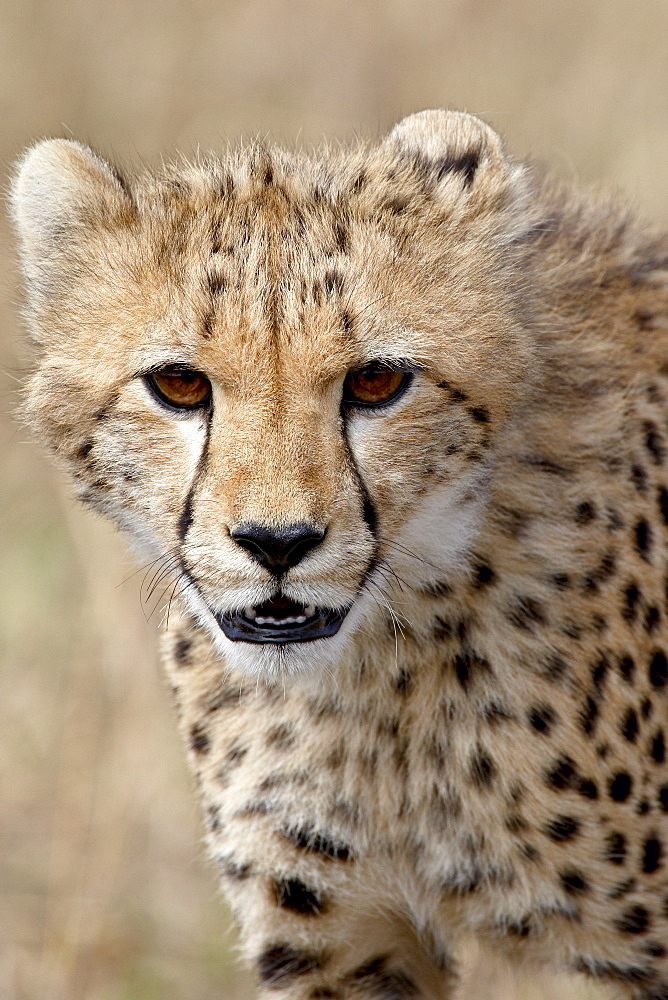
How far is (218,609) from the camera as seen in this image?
2230 mm

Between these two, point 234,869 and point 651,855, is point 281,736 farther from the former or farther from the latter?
point 651,855

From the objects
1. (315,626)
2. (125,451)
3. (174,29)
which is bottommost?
(315,626)

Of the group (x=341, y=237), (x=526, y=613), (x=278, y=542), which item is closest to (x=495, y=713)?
(x=526, y=613)

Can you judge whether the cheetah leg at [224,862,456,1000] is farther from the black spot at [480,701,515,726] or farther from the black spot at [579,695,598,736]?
the black spot at [579,695,598,736]

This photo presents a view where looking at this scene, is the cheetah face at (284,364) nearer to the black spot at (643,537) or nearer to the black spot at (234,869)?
A: the black spot at (643,537)

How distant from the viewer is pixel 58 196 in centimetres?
252

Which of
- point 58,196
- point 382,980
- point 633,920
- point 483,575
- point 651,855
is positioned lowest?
point 382,980

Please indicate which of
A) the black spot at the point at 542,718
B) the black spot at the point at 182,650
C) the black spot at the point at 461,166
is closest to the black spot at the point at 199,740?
the black spot at the point at 182,650

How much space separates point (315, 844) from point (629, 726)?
585 millimetres

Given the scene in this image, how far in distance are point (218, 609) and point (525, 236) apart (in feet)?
2.78

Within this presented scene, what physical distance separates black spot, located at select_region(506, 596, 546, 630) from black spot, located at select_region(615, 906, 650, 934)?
517 millimetres

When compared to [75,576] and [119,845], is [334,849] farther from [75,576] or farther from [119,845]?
[75,576]

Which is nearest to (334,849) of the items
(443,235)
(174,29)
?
(443,235)

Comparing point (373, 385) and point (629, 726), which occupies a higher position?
point (373, 385)
